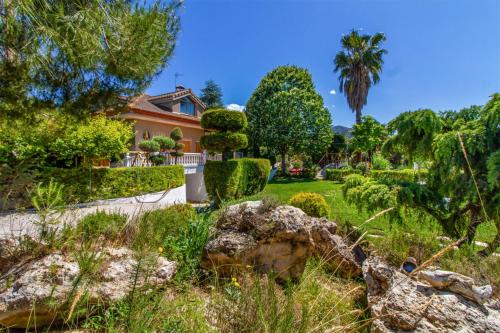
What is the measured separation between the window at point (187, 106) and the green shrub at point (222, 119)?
39.4ft

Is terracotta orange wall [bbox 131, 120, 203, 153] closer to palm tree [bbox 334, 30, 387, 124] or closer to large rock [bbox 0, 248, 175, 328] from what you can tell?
large rock [bbox 0, 248, 175, 328]

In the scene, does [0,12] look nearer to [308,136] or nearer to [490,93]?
[490,93]

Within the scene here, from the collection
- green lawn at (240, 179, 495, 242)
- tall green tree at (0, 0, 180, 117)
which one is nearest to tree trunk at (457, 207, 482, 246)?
green lawn at (240, 179, 495, 242)

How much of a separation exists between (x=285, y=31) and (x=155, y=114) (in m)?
11.6

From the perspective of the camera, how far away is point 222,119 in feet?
40.4

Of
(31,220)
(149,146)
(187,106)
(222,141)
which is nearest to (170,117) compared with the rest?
(187,106)

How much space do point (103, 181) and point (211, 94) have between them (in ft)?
107

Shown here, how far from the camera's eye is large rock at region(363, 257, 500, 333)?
89.4 inches

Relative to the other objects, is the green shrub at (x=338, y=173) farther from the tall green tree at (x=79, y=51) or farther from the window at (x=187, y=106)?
the tall green tree at (x=79, y=51)

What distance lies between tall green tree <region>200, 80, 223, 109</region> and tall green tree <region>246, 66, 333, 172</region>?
17.0m

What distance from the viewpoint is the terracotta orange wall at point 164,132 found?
57.6 feet

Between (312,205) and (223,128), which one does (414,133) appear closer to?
(312,205)

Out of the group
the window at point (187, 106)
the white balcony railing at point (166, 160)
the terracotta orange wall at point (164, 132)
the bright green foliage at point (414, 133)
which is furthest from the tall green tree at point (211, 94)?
the bright green foliage at point (414, 133)

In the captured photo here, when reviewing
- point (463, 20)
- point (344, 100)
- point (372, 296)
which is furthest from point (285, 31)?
point (344, 100)
